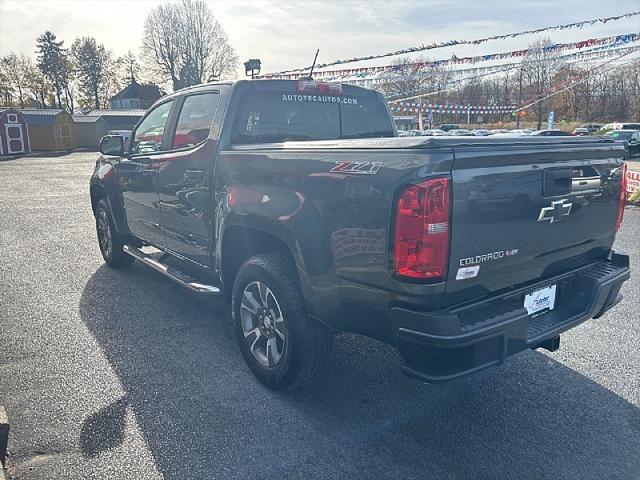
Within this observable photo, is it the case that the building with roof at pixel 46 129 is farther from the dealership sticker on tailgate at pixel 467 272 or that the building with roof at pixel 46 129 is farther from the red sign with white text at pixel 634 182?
the dealership sticker on tailgate at pixel 467 272

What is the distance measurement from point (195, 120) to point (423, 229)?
8.44ft

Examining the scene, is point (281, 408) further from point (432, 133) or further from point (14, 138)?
point (14, 138)

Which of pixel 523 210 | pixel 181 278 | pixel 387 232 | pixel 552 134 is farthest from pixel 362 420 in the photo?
pixel 552 134

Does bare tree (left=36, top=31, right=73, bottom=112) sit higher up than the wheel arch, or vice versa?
bare tree (left=36, top=31, right=73, bottom=112)

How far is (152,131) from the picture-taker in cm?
490

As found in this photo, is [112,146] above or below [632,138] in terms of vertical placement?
above

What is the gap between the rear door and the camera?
90.1 inches

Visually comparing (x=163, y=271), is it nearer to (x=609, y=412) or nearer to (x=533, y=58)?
(x=609, y=412)

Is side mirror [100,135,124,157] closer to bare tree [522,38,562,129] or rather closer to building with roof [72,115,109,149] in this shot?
bare tree [522,38,562,129]

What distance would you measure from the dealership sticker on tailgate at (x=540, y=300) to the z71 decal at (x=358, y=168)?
1.11m

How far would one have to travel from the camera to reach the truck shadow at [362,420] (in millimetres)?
2561

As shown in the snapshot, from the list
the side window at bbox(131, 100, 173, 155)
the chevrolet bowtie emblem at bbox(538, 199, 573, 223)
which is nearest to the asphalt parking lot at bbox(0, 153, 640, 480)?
the chevrolet bowtie emblem at bbox(538, 199, 573, 223)

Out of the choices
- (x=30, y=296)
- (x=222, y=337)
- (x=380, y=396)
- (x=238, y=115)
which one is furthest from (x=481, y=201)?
(x=30, y=296)

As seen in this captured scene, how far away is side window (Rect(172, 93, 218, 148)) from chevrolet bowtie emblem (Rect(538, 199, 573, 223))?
7.99ft
